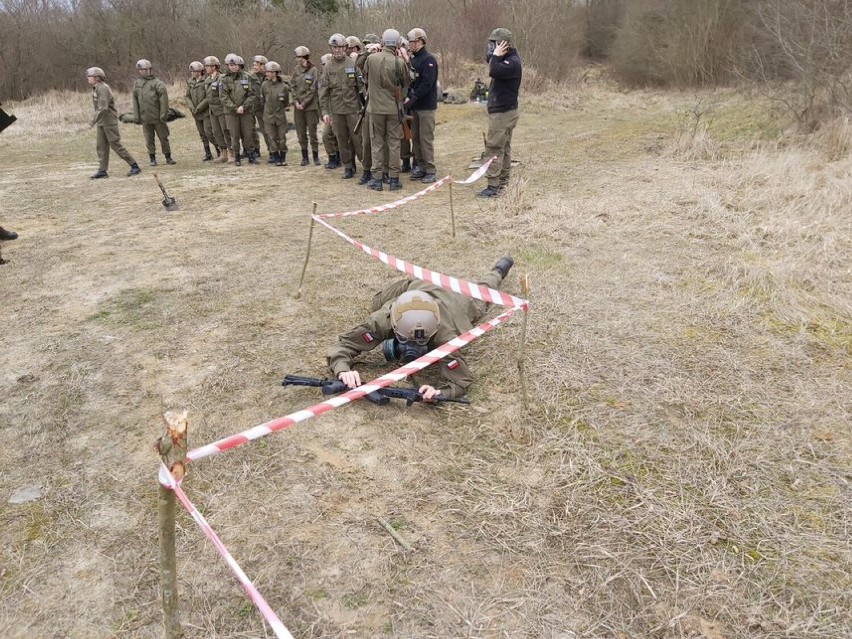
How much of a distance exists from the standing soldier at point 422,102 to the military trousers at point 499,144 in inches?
40.2

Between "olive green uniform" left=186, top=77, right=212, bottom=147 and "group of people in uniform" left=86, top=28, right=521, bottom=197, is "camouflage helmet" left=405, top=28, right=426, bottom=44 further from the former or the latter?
"olive green uniform" left=186, top=77, right=212, bottom=147

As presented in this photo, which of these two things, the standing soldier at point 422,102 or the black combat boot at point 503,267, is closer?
the black combat boot at point 503,267

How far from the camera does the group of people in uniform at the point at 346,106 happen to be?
25.0 ft

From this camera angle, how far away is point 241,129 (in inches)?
412

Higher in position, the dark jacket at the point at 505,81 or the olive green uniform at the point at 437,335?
the dark jacket at the point at 505,81

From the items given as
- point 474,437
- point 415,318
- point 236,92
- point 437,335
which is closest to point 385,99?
point 236,92

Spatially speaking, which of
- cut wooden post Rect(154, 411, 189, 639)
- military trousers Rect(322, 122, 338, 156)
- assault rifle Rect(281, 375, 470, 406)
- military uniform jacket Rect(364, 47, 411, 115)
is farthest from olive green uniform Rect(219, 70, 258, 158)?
cut wooden post Rect(154, 411, 189, 639)

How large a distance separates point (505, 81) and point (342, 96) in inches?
105

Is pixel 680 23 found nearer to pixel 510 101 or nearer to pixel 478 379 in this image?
pixel 510 101

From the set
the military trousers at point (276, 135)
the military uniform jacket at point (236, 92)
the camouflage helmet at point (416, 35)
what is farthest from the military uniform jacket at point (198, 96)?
the camouflage helmet at point (416, 35)

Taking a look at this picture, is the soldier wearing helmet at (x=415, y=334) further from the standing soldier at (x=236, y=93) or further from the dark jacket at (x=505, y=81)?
the standing soldier at (x=236, y=93)

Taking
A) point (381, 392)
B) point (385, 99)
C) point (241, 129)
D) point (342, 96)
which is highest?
point (342, 96)

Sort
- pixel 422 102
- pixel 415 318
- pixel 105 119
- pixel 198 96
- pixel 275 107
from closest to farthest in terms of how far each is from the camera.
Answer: pixel 415 318 < pixel 422 102 < pixel 105 119 < pixel 275 107 < pixel 198 96

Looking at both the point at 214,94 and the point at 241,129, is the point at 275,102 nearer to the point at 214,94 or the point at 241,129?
the point at 241,129
